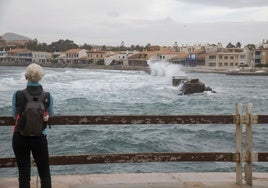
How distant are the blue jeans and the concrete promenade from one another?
68 centimetres

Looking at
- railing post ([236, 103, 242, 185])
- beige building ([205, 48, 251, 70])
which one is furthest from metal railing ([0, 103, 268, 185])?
beige building ([205, 48, 251, 70])

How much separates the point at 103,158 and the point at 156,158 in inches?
26.0

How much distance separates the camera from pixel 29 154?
4824mm

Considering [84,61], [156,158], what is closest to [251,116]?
[156,158]

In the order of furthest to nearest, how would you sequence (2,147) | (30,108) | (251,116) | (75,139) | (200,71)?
(200,71) → (75,139) → (2,147) → (251,116) → (30,108)

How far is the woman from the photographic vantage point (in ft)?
14.8

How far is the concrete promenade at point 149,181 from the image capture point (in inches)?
225

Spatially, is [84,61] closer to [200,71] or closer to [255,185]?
[200,71]

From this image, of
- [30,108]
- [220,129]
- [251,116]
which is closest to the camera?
[30,108]

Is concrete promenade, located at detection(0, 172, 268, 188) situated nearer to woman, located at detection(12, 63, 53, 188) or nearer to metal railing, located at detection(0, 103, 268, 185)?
metal railing, located at detection(0, 103, 268, 185)

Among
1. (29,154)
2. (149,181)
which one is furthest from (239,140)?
(29,154)

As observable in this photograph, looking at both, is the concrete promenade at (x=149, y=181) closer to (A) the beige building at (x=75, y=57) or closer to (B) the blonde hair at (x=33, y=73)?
(B) the blonde hair at (x=33, y=73)

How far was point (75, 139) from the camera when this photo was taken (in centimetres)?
1797

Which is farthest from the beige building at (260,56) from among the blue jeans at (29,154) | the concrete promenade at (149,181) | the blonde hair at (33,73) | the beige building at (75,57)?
the blonde hair at (33,73)
